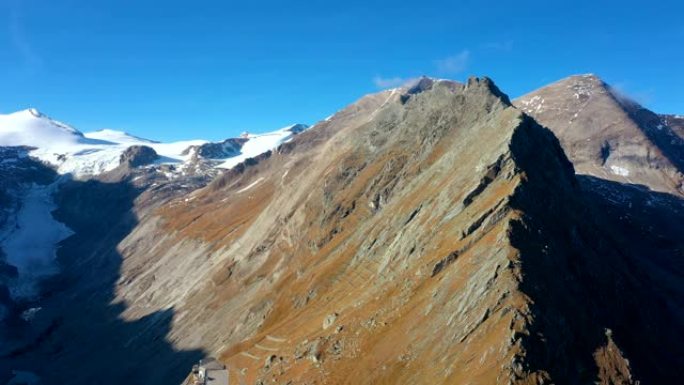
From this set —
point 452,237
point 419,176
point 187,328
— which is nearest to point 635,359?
point 452,237

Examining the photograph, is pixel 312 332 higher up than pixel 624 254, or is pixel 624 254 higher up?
pixel 624 254

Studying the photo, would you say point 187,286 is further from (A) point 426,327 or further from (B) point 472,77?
(A) point 426,327

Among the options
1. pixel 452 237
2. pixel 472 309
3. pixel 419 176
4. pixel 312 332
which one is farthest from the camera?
pixel 419 176

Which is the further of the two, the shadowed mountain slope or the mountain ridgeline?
the mountain ridgeline

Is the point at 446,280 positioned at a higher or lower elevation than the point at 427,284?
higher

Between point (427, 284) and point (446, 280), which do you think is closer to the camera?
→ point (446, 280)

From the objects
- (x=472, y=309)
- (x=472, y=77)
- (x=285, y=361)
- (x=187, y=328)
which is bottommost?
(x=187, y=328)

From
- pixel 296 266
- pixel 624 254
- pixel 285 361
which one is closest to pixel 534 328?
pixel 285 361

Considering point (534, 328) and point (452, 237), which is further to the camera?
point (452, 237)

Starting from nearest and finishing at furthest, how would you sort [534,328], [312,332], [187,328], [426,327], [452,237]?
[534,328], [426,327], [452,237], [312,332], [187,328]

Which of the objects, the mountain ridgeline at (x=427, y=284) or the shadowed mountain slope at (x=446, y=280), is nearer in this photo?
the shadowed mountain slope at (x=446, y=280)
